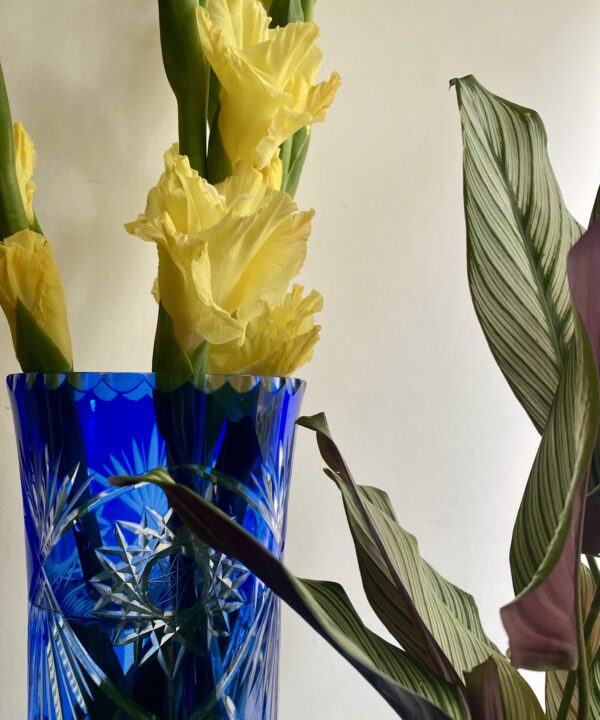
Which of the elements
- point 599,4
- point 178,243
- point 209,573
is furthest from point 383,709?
point 599,4

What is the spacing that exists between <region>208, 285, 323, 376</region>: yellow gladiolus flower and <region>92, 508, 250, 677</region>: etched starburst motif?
0.10 m

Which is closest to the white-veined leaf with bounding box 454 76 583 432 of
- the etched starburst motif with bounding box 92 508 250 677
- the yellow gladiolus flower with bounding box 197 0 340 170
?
the yellow gladiolus flower with bounding box 197 0 340 170

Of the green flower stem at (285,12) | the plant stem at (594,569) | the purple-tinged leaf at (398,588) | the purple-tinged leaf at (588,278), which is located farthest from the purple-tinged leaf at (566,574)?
the green flower stem at (285,12)

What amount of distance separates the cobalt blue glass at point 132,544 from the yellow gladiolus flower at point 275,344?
29 millimetres

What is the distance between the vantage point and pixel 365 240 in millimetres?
742

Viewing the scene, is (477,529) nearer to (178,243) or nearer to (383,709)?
(383,709)

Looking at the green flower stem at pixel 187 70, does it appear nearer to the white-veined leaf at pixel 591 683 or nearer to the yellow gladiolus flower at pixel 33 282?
the yellow gladiolus flower at pixel 33 282

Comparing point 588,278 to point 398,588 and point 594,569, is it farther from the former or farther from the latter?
point 594,569

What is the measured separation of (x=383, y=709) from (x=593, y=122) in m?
0.65

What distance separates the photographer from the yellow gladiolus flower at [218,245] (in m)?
0.41

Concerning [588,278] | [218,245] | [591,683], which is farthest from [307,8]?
[591,683]

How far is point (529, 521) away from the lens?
0.40 m

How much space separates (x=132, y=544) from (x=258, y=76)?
11.2 inches

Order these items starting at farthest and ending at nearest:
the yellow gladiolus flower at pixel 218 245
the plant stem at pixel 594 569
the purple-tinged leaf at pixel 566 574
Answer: the plant stem at pixel 594 569 < the yellow gladiolus flower at pixel 218 245 < the purple-tinged leaf at pixel 566 574
